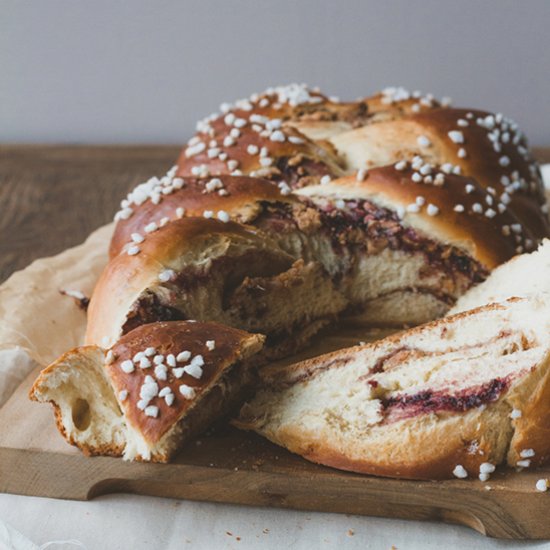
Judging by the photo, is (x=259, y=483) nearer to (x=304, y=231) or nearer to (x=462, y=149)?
A: (x=304, y=231)

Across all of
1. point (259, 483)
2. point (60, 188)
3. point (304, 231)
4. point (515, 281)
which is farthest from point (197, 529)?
point (60, 188)

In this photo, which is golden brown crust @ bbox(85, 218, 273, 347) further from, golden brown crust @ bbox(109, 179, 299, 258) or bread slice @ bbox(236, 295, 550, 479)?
bread slice @ bbox(236, 295, 550, 479)

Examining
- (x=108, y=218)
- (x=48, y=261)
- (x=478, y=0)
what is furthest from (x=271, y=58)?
(x=48, y=261)

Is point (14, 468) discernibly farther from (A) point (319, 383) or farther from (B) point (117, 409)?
(A) point (319, 383)

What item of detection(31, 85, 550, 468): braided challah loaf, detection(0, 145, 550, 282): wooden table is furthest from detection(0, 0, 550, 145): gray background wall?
detection(31, 85, 550, 468): braided challah loaf

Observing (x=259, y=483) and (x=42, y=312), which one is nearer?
(x=259, y=483)

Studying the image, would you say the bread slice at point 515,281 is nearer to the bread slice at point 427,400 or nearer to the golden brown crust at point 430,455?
the bread slice at point 427,400
